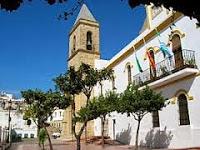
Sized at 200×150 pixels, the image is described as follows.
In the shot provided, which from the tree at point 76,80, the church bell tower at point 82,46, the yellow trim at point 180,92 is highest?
the church bell tower at point 82,46

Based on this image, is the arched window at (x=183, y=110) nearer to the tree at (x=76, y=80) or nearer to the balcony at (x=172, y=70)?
the balcony at (x=172, y=70)

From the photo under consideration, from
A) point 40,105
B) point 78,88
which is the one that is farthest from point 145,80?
point 40,105

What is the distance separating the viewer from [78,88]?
1766 cm

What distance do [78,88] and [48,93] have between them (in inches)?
214

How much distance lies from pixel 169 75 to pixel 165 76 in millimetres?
523

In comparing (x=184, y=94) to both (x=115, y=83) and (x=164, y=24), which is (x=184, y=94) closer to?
(x=164, y=24)

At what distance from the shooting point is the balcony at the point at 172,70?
17672 millimetres

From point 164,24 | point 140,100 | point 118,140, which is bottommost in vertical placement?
point 118,140

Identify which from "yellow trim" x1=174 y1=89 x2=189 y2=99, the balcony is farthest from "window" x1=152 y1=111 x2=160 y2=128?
"yellow trim" x1=174 y1=89 x2=189 y2=99

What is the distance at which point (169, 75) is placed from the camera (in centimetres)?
1877

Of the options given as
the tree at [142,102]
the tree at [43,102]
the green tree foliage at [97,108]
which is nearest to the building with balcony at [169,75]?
the tree at [142,102]

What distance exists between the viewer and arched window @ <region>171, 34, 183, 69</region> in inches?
764

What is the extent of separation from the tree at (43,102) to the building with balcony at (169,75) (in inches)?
230

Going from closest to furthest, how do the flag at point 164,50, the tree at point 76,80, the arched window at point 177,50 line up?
the tree at point 76,80
the arched window at point 177,50
the flag at point 164,50
